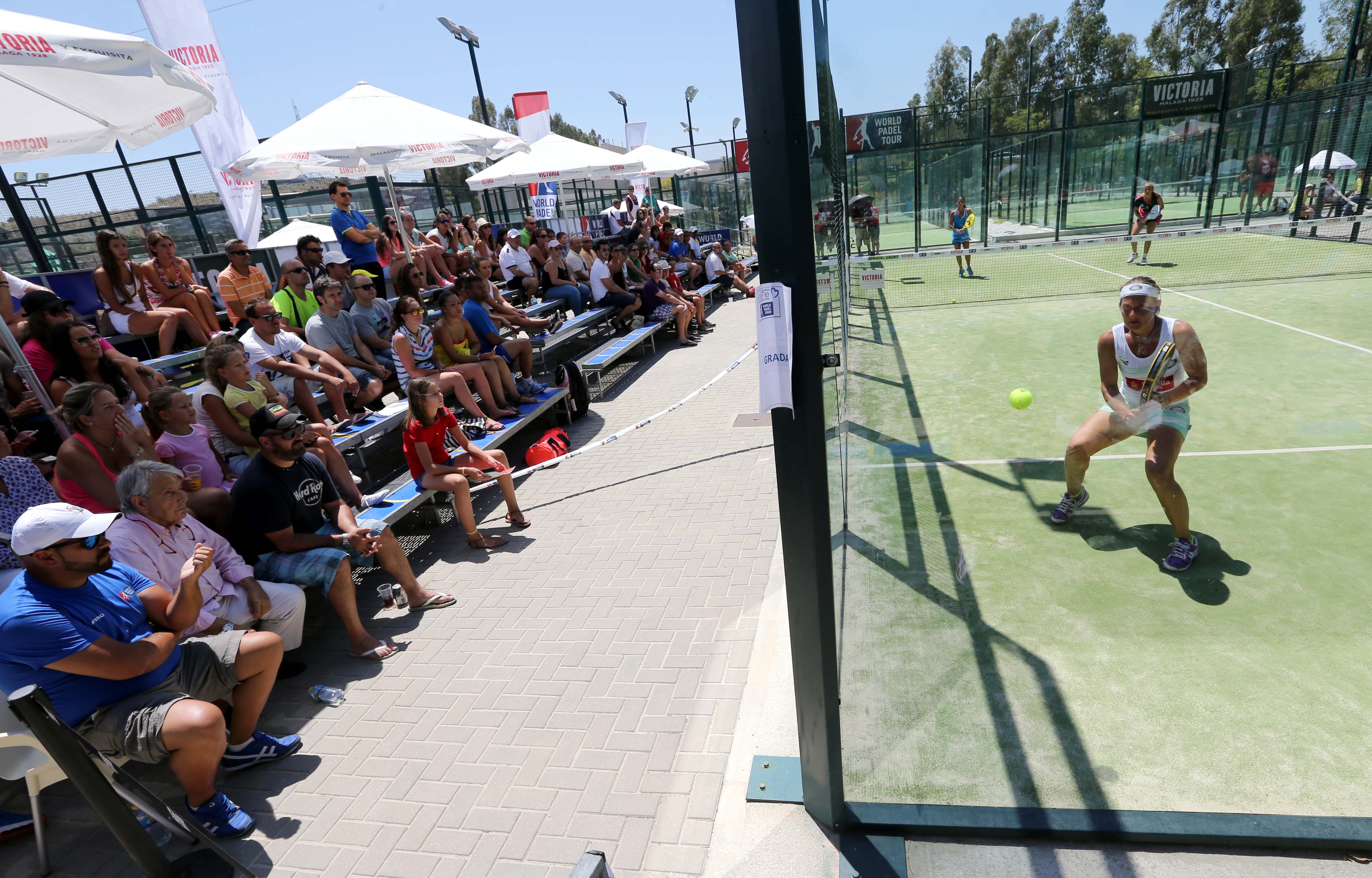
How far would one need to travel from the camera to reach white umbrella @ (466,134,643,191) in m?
12.3

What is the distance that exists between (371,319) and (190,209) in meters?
9.14

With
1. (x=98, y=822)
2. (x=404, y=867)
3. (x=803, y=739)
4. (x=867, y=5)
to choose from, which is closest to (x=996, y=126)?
(x=867, y=5)

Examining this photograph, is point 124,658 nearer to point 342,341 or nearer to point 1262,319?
point 342,341

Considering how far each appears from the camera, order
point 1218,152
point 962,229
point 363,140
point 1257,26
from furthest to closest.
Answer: point 962,229, point 363,140, point 1218,152, point 1257,26

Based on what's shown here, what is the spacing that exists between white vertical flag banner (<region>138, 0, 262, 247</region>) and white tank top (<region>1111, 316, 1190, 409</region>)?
1016 centimetres

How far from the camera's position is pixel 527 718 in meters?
3.27

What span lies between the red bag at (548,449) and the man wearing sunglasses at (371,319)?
64.1 inches

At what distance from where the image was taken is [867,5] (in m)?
3.03

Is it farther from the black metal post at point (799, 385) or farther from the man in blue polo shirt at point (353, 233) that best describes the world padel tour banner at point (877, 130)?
the man in blue polo shirt at point (353, 233)

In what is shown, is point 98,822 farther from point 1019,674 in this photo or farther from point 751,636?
point 1019,674

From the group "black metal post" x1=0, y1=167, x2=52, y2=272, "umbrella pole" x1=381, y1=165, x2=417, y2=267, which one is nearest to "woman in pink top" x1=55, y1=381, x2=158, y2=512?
"umbrella pole" x1=381, y1=165, x2=417, y2=267

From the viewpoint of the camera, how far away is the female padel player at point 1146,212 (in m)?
4.26

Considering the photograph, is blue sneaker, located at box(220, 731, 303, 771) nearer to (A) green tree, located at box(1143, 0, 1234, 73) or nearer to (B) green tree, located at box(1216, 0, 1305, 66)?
(A) green tree, located at box(1143, 0, 1234, 73)

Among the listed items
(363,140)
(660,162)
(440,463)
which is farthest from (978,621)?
(660,162)
